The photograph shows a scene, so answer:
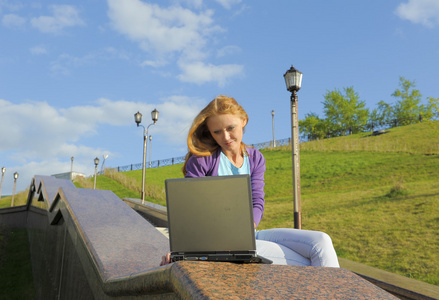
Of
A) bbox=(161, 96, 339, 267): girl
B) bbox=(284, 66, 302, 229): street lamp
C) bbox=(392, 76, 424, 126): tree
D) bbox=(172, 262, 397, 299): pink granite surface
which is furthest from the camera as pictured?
bbox=(392, 76, 424, 126): tree

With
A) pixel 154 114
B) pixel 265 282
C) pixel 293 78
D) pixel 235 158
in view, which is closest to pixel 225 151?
pixel 235 158

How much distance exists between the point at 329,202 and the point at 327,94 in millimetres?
41298

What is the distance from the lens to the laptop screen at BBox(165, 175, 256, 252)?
172cm

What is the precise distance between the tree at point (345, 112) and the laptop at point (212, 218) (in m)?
54.4

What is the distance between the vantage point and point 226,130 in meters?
2.69

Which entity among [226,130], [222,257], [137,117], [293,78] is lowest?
[222,257]

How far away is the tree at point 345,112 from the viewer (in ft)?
175

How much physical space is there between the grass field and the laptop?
6656 millimetres

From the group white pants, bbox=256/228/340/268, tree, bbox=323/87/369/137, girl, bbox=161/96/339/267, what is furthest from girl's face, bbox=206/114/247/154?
tree, bbox=323/87/369/137

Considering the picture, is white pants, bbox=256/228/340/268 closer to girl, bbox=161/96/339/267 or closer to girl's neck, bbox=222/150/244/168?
girl, bbox=161/96/339/267

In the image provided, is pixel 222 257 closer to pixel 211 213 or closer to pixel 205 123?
pixel 211 213

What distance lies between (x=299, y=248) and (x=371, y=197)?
47.4 ft

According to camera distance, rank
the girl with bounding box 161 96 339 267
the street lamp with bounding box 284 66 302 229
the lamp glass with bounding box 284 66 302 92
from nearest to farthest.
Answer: the girl with bounding box 161 96 339 267
the street lamp with bounding box 284 66 302 229
the lamp glass with bounding box 284 66 302 92

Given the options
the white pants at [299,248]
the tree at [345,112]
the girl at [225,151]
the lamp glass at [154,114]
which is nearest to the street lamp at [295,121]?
the girl at [225,151]
